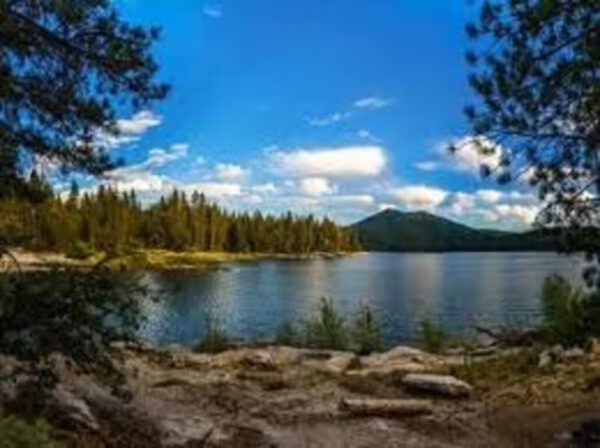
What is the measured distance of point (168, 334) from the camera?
42.9 metres

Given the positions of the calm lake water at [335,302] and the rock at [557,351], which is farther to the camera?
the calm lake water at [335,302]

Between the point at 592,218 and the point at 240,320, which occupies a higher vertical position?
the point at 592,218

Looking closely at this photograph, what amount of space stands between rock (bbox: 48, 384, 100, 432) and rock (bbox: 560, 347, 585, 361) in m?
9.26

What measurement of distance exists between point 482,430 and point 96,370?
22.5 ft

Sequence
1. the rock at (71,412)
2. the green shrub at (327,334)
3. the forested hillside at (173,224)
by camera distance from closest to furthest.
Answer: the rock at (71,412) < the green shrub at (327,334) < the forested hillside at (173,224)

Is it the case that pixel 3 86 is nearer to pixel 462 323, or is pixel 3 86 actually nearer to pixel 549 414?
pixel 549 414

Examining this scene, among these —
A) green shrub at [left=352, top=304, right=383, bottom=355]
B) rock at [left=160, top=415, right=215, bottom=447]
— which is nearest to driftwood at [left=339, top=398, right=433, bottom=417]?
rock at [left=160, top=415, right=215, bottom=447]

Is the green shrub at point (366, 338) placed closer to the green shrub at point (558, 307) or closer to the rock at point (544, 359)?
the green shrub at point (558, 307)

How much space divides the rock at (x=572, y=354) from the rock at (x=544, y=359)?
9.6 inches

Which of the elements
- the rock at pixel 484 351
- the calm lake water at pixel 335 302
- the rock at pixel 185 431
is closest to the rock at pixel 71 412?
the rock at pixel 185 431

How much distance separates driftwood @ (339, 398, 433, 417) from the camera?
15062mm

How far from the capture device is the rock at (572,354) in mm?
17984

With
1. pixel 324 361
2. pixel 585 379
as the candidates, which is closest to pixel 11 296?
pixel 585 379

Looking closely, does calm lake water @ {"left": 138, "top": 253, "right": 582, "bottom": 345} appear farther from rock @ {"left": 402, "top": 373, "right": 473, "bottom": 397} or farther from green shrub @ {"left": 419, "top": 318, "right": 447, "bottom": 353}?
rock @ {"left": 402, "top": 373, "right": 473, "bottom": 397}
